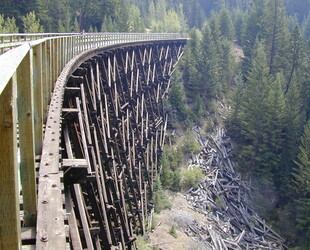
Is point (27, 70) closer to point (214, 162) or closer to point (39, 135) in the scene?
point (39, 135)

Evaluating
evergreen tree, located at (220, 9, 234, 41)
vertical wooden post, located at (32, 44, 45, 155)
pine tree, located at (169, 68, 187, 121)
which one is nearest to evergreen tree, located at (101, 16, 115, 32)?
evergreen tree, located at (220, 9, 234, 41)

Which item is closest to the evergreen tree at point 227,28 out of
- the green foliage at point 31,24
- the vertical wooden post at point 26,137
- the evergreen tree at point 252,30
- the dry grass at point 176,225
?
the evergreen tree at point 252,30

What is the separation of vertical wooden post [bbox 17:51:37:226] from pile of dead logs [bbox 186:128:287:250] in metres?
15.5

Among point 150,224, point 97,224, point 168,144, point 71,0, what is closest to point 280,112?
point 168,144

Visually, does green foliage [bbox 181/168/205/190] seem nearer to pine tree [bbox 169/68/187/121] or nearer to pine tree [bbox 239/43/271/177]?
pine tree [bbox 239/43/271/177]

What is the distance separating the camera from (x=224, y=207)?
70.9 feet

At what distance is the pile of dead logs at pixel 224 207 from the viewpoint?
18.6 meters

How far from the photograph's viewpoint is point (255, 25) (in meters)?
40.3

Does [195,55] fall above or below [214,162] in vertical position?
above

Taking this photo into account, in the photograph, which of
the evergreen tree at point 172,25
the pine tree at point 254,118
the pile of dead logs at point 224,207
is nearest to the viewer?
the pile of dead logs at point 224,207

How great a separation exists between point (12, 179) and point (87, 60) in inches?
459

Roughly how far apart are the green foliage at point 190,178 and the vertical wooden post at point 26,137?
19524mm

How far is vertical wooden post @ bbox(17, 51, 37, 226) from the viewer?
242 centimetres

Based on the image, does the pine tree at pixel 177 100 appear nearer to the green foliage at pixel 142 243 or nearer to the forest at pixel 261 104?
the forest at pixel 261 104
